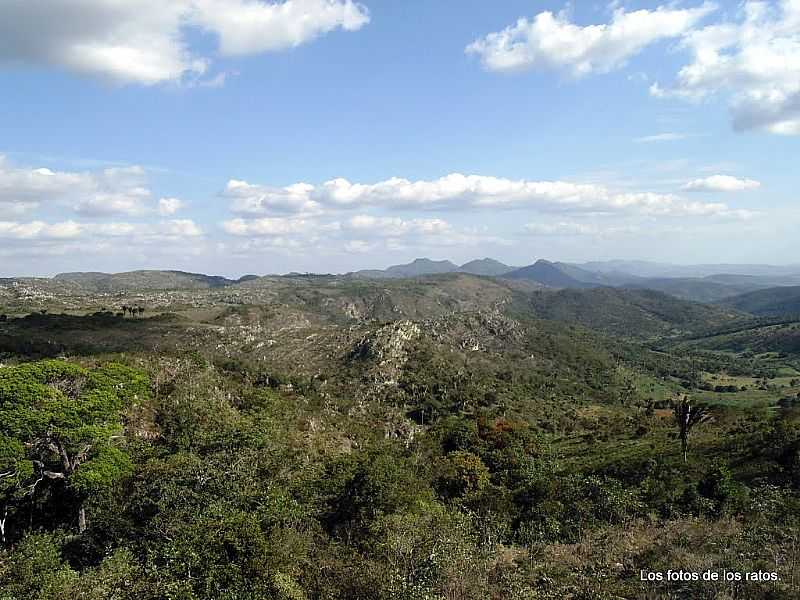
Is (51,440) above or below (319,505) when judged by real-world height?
above

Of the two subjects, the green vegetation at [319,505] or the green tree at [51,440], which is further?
the green tree at [51,440]

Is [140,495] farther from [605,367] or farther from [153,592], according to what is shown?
[605,367]

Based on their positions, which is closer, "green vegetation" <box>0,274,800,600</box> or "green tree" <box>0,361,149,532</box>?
"green vegetation" <box>0,274,800,600</box>

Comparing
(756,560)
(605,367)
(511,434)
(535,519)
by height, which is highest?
(756,560)

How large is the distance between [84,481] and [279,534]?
1628 centimetres

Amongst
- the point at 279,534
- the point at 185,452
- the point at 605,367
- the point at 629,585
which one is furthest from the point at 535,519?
the point at 605,367

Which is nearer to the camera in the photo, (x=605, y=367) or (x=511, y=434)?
(x=511, y=434)

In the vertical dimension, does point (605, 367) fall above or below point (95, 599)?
below

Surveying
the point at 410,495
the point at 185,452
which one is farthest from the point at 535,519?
the point at 185,452

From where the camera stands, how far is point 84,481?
30109 mm

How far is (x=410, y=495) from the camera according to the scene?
30844mm

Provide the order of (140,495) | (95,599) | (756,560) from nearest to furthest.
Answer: (756,560)
(95,599)
(140,495)

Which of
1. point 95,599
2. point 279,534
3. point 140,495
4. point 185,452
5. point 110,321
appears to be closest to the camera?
point 95,599

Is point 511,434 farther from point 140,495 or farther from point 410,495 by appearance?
point 140,495
